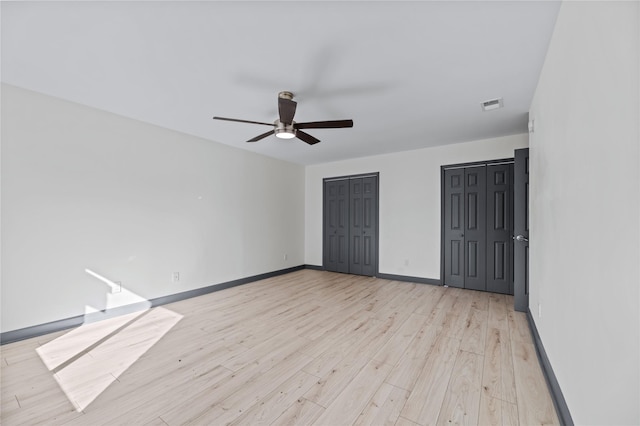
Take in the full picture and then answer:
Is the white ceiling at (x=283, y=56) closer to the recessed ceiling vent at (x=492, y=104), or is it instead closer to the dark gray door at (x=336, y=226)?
the recessed ceiling vent at (x=492, y=104)

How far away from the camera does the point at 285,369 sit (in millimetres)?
2096

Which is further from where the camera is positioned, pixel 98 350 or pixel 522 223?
pixel 522 223

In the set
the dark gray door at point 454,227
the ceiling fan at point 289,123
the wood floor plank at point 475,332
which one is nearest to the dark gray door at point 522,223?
the wood floor plank at point 475,332

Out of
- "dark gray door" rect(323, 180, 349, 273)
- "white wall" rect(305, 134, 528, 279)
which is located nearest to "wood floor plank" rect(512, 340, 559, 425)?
"white wall" rect(305, 134, 528, 279)

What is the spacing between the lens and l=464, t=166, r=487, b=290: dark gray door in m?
4.27

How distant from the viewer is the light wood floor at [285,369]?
1628 mm

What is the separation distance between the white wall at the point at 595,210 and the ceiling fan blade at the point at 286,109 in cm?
191

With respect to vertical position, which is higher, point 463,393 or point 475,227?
point 475,227

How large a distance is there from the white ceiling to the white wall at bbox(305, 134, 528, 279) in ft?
3.34

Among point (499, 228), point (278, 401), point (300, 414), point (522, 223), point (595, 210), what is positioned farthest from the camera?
point (499, 228)

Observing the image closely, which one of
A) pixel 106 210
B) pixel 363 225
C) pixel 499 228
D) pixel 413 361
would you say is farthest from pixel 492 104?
pixel 106 210

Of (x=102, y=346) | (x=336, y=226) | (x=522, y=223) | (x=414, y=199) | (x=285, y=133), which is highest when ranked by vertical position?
(x=285, y=133)

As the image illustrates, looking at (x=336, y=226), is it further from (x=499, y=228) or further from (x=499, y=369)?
(x=499, y=369)

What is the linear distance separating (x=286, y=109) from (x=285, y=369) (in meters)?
2.26
